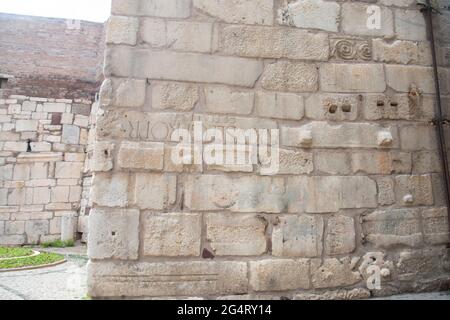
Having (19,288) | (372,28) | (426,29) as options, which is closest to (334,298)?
(372,28)

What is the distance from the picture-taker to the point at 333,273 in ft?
7.84

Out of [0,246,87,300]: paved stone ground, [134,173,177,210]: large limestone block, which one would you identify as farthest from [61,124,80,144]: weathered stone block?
[134,173,177,210]: large limestone block

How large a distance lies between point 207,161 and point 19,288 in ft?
7.65

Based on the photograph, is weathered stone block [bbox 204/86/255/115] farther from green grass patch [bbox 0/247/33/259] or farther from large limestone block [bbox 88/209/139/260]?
green grass patch [bbox 0/247/33/259]

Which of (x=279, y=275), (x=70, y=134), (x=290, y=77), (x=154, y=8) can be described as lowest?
(x=279, y=275)

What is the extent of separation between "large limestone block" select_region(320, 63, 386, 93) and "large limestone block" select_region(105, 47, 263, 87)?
1.88 ft

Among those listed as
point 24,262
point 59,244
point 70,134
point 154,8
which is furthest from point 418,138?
point 70,134

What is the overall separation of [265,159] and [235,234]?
598 mm

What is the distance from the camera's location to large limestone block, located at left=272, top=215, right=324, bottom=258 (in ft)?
7.80

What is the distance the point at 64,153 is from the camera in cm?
858

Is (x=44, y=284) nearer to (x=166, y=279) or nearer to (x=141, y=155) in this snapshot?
(x=166, y=279)

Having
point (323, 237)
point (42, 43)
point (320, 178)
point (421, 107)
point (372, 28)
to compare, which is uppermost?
point (42, 43)
